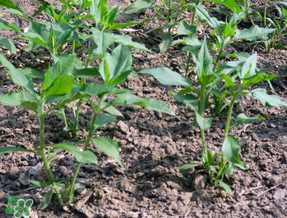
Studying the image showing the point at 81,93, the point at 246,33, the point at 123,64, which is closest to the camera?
the point at 81,93

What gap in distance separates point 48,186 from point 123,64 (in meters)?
0.52

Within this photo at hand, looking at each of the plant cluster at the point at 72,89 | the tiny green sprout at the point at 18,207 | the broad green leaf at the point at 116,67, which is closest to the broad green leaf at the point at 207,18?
the plant cluster at the point at 72,89

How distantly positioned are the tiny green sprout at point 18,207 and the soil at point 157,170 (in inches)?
2.5

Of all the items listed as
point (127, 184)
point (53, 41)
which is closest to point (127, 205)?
point (127, 184)

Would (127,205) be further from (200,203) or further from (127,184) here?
(200,203)

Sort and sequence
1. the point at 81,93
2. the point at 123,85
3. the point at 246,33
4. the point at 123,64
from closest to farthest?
the point at 81,93 < the point at 123,64 < the point at 246,33 < the point at 123,85

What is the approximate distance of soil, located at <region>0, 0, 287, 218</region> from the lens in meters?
2.04

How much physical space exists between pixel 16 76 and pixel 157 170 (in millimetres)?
698

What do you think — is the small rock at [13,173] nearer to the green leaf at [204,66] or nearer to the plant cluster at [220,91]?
the plant cluster at [220,91]

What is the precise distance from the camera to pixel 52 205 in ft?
6.56

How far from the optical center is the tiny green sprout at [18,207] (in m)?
1.88

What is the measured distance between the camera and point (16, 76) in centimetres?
175

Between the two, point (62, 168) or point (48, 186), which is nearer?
point (48, 186)

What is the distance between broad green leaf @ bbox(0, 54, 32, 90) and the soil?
18.6 inches
